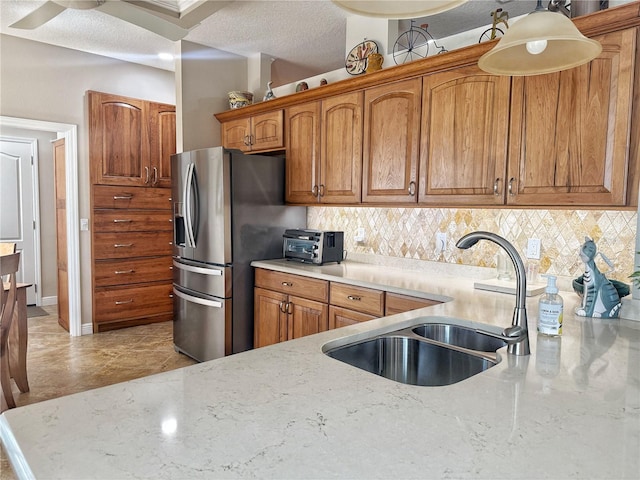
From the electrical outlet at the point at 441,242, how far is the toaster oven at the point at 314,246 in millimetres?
741

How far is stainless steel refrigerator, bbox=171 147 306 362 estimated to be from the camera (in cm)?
325

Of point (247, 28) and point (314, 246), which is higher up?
point (247, 28)

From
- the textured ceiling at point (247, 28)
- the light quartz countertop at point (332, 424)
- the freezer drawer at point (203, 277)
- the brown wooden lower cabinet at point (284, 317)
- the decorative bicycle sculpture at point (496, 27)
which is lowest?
the brown wooden lower cabinet at point (284, 317)

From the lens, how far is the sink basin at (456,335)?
5.21 ft

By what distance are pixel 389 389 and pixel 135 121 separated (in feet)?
14.5

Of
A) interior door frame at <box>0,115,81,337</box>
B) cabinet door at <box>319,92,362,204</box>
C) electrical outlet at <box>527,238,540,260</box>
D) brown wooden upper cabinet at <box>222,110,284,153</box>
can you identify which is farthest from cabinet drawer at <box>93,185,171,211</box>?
electrical outlet at <box>527,238,540,260</box>

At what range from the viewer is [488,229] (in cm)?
268

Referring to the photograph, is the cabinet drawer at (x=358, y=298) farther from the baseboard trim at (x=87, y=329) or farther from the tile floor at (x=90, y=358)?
the baseboard trim at (x=87, y=329)

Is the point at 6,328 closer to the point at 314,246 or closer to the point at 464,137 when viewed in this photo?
the point at 314,246

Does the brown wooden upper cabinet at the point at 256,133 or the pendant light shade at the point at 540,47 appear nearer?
the pendant light shade at the point at 540,47

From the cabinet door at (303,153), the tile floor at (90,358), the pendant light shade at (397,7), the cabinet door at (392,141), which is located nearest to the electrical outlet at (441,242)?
the cabinet door at (392,141)

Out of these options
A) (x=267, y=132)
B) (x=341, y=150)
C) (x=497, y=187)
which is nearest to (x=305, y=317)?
(x=341, y=150)

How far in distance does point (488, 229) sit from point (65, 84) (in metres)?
4.20

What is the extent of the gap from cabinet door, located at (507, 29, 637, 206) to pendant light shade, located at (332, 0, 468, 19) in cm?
117
